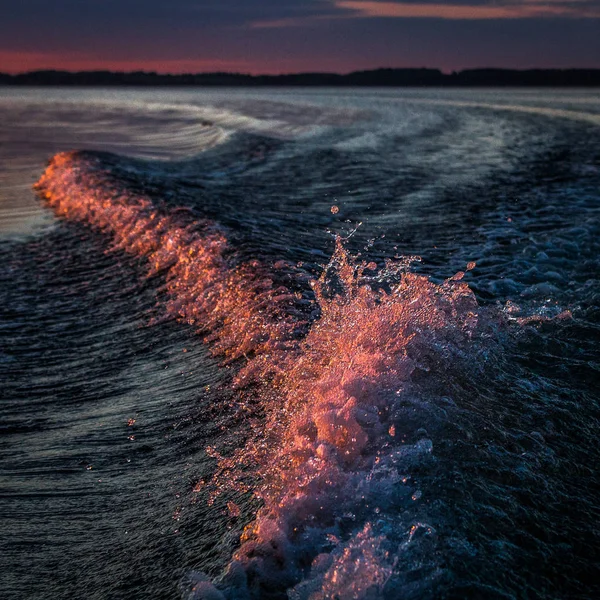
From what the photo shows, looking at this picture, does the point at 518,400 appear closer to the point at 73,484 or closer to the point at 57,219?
the point at 73,484

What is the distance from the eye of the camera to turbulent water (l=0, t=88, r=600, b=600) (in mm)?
3373

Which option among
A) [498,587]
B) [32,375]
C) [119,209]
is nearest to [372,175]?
[119,209]

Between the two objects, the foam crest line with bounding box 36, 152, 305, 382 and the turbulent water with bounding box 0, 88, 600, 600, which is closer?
the turbulent water with bounding box 0, 88, 600, 600

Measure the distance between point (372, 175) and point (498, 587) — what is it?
1471cm

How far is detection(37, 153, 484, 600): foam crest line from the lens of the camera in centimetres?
322

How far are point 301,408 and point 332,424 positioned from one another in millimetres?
526

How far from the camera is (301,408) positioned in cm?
468

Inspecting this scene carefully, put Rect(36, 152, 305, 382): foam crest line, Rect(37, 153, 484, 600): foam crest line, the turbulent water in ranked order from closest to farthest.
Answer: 1. Rect(37, 153, 484, 600): foam crest line
2. the turbulent water
3. Rect(36, 152, 305, 382): foam crest line

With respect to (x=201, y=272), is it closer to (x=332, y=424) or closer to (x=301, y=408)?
(x=301, y=408)

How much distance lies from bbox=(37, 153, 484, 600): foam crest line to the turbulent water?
0.02m

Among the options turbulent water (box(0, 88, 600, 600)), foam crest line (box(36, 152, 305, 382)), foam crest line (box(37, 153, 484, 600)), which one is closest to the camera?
foam crest line (box(37, 153, 484, 600))

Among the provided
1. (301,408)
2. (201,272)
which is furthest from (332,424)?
(201,272)

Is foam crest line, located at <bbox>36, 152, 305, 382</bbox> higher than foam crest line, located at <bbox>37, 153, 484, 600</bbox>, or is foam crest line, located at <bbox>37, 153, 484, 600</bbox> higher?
foam crest line, located at <bbox>37, 153, 484, 600</bbox>

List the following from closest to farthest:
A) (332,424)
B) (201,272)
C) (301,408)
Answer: (332,424)
(301,408)
(201,272)
